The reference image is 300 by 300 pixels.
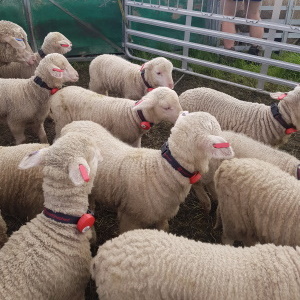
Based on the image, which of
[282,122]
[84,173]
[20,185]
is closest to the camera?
[84,173]

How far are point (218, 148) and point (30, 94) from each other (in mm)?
2911

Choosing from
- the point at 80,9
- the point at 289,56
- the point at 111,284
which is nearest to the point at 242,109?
the point at 111,284

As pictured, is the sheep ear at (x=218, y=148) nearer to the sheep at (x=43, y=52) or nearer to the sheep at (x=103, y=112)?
the sheep at (x=103, y=112)

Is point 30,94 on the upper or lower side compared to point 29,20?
lower

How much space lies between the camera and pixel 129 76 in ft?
16.7

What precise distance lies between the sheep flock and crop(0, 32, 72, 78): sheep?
3.39 ft

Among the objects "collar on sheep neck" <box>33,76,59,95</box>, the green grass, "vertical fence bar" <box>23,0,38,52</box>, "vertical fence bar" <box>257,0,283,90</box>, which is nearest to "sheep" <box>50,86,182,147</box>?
"collar on sheep neck" <box>33,76,59,95</box>

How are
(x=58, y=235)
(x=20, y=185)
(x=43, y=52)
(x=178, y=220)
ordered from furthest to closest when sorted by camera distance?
1. (x=43, y=52)
2. (x=178, y=220)
3. (x=20, y=185)
4. (x=58, y=235)

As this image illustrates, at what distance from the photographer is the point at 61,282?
6.97 feet

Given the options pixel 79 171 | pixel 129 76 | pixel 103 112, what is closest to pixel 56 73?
pixel 103 112

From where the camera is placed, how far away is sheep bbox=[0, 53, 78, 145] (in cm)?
423

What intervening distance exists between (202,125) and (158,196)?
2.39 feet

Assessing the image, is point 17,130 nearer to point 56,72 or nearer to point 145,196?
point 56,72

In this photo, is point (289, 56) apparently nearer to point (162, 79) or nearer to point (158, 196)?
point (162, 79)
